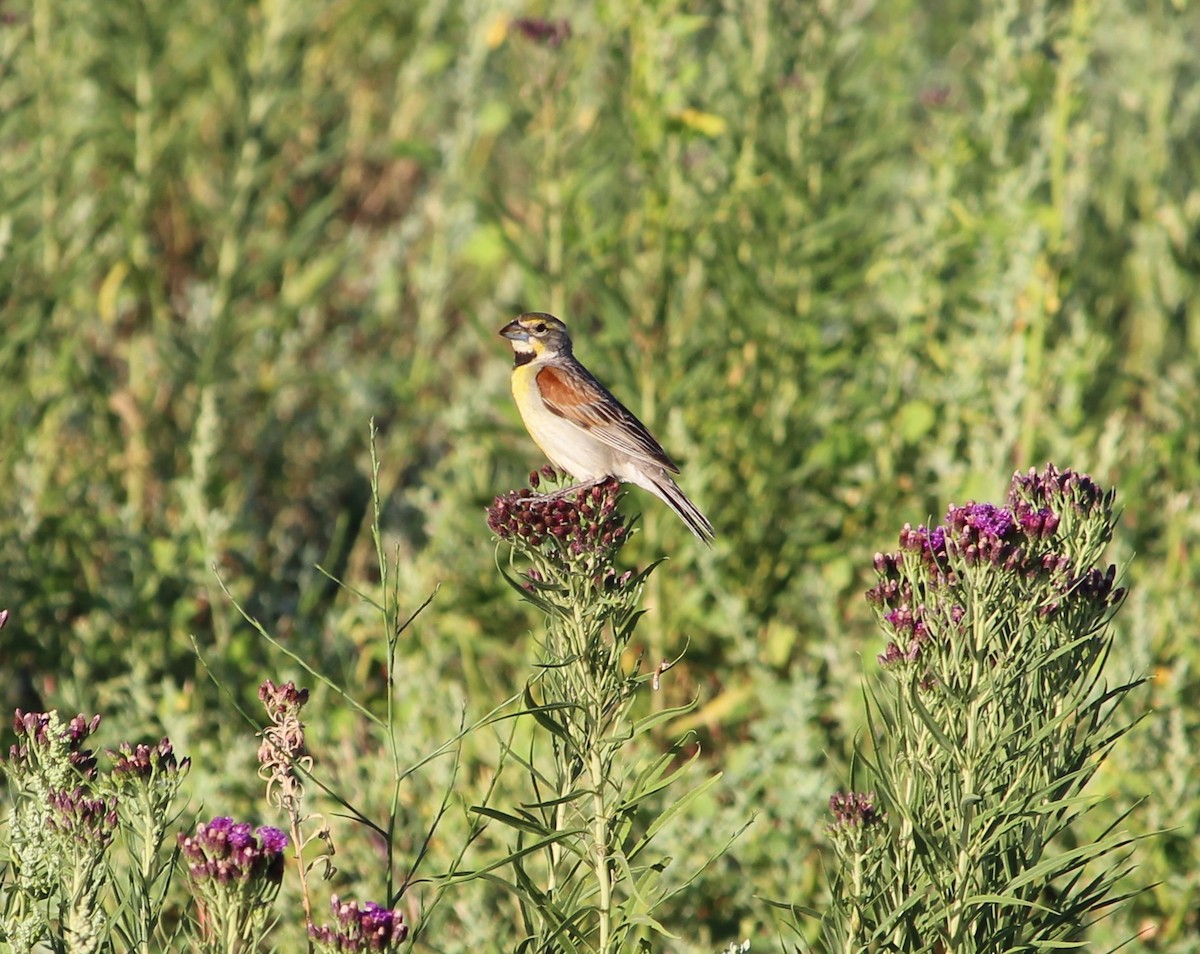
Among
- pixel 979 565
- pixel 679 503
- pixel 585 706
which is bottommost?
pixel 585 706

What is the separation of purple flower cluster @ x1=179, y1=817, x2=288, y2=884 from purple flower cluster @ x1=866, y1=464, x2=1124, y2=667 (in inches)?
49.0

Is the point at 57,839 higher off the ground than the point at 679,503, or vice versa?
the point at 679,503

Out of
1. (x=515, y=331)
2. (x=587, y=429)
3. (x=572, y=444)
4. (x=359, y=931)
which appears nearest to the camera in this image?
(x=359, y=931)

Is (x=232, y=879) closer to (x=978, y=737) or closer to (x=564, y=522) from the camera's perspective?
(x=564, y=522)

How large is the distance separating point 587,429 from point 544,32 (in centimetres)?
181

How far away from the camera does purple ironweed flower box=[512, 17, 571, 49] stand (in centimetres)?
593

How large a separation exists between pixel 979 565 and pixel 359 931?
1.34 meters

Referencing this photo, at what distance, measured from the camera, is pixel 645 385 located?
20.2 feet

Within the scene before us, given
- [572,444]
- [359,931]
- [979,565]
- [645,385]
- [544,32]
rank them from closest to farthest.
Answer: [359,931] < [979,565] < [572,444] < [544,32] < [645,385]

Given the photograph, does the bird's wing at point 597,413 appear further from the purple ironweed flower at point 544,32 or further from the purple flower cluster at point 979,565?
the purple flower cluster at point 979,565

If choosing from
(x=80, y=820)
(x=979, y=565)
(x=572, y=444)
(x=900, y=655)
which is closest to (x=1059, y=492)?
(x=979, y=565)

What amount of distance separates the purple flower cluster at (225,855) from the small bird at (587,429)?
2.35 m

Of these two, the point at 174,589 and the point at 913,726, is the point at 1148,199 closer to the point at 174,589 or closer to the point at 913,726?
the point at 174,589

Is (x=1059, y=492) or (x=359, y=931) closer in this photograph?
(x=359, y=931)
